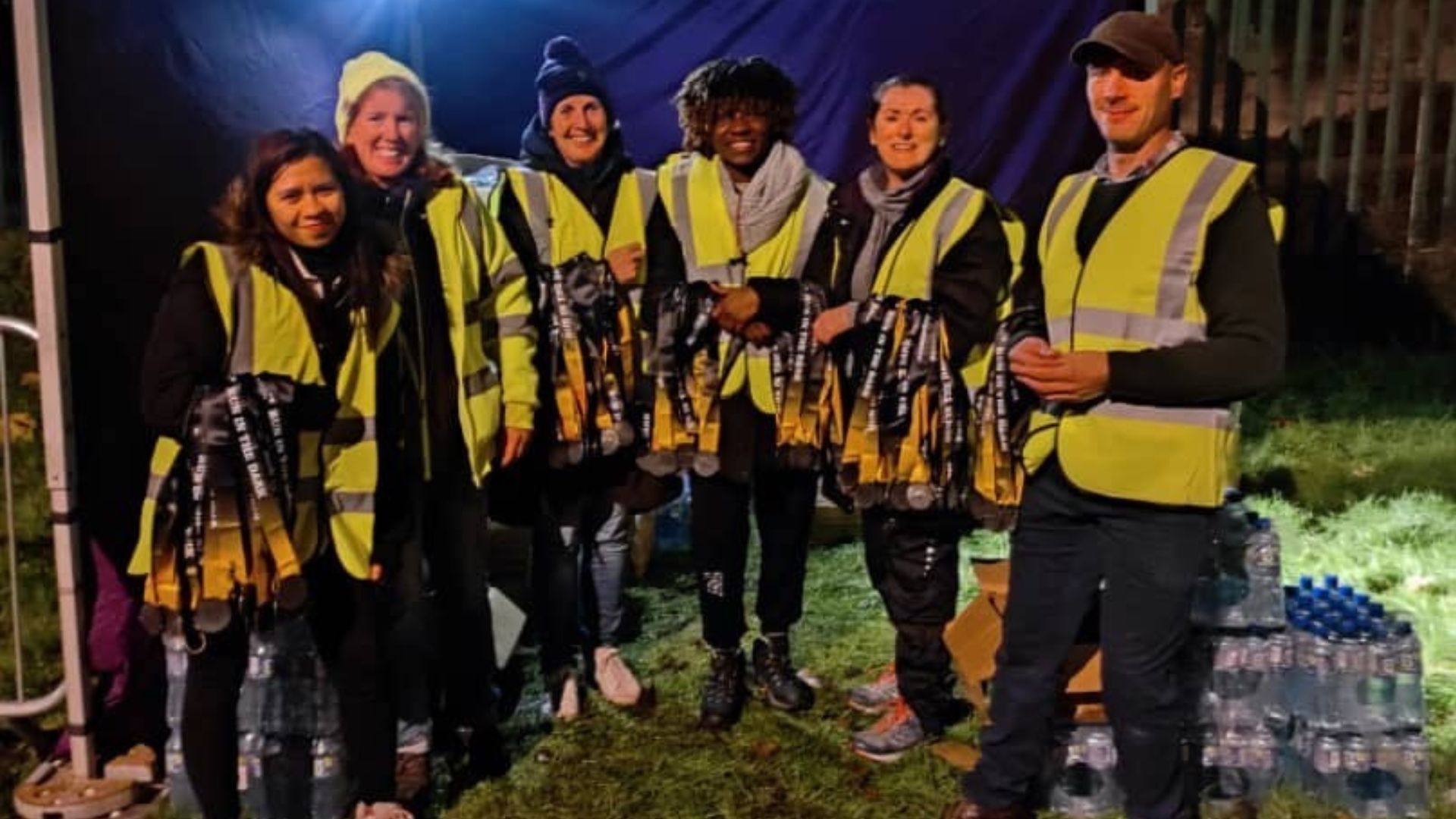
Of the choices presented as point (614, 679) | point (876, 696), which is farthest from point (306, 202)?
point (876, 696)

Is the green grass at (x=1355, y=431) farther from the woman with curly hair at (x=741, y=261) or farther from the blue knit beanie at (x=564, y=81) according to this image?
the blue knit beanie at (x=564, y=81)

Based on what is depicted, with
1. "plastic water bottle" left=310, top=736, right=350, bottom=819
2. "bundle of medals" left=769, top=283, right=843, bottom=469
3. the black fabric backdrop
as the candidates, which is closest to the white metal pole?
the black fabric backdrop

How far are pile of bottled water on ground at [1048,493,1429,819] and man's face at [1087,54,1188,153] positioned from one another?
3.75 ft

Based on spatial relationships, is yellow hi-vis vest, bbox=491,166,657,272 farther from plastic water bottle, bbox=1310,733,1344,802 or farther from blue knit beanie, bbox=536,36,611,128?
plastic water bottle, bbox=1310,733,1344,802

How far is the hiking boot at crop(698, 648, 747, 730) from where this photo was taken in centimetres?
450

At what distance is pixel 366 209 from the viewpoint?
3.63m

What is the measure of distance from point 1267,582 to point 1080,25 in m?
1.91

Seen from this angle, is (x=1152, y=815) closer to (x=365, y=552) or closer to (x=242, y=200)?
(x=365, y=552)

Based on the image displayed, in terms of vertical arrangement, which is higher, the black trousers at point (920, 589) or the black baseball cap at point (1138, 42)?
the black baseball cap at point (1138, 42)

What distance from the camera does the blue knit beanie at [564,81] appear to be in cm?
414

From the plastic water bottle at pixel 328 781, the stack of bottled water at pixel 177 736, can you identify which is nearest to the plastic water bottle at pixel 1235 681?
the plastic water bottle at pixel 328 781

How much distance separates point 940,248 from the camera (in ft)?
13.0

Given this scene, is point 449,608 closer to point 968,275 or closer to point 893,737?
point 893,737

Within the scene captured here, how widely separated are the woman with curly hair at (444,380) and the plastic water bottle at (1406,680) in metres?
2.23
